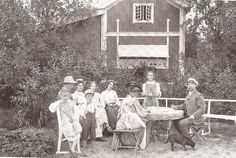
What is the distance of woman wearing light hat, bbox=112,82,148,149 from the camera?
29.2ft

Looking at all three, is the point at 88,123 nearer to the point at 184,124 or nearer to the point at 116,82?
the point at 184,124

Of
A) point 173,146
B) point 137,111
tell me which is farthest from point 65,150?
point 173,146

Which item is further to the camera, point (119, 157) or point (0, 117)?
point (0, 117)

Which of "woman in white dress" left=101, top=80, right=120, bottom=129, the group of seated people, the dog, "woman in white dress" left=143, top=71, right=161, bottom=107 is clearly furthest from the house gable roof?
the dog

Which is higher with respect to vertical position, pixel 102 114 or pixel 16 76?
pixel 16 76

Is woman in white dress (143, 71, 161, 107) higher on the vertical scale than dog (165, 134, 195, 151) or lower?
higher

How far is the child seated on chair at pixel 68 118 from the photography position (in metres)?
8.15

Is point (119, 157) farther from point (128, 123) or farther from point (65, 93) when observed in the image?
point (65, 93)

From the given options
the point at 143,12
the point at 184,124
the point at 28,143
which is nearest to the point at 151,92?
the point at 184,124

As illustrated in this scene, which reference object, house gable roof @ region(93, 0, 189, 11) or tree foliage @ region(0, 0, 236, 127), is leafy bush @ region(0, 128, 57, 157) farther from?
house gable roof @ region(93, 0, 189, 11)

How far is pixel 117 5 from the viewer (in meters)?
22.1

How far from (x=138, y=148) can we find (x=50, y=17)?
31.9 feet

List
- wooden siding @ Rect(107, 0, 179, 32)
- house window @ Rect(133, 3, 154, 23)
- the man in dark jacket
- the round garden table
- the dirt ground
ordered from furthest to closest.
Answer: house window @ Rect(133, 3, 154, 23), wooden siding @ Rect(107, 0, 179, 32), the man in dark jacket, the round garden table, the dirt ground

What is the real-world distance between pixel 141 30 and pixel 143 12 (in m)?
0.99
